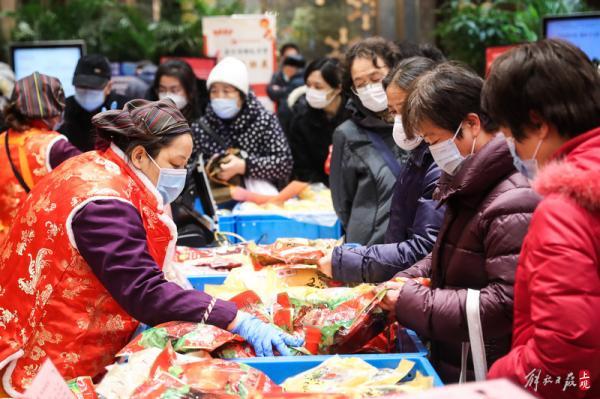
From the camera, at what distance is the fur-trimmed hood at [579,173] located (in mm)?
1623

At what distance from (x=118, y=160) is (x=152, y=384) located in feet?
2.93

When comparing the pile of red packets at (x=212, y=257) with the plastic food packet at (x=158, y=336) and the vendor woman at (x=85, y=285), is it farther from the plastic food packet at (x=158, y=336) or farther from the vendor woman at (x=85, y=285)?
the plastic food packet at (x=158, y=336)

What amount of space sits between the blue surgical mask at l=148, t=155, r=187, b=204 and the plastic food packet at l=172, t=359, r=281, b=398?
2.56 feet

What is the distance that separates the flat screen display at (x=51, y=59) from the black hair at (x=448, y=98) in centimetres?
613

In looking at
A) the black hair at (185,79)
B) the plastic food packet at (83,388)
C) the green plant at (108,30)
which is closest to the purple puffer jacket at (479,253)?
the plastic food packet at (83,388)

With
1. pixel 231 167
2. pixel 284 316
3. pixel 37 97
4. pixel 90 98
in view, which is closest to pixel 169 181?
pixel 284 316

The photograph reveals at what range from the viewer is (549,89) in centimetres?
171

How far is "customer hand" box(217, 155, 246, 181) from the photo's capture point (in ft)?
17.8

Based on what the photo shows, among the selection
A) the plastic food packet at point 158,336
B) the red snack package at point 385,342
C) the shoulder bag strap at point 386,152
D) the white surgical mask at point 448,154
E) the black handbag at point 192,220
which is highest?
the white surgical mask at point 448,154

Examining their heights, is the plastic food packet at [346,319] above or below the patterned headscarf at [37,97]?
below

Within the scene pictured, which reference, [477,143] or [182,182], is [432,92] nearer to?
[477,143]

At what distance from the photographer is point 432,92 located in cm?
242

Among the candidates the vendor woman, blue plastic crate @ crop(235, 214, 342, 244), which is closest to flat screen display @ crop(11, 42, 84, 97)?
blue plastic crate @ crop(235, 214, 342, 244)

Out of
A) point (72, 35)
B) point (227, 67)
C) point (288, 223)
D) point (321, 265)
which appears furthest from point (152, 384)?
point (72, 35)
